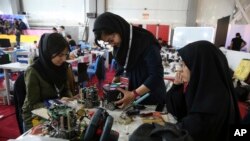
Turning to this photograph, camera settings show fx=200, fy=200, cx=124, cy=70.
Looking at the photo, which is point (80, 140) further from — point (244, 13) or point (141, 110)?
point (244, 13)

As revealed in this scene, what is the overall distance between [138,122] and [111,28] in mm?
677

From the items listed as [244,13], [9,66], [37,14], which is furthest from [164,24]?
[9,66]

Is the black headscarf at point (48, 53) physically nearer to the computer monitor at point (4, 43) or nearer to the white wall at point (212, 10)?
the computer monitor at point (4, 43)

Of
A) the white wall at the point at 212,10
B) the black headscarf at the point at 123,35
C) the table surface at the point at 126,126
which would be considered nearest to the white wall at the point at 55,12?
the white wall at the point at 212,10

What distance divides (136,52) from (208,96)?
666 mm

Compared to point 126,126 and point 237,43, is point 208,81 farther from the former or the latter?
point 237,43

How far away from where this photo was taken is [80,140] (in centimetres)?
93

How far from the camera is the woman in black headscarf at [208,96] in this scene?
1038 mm

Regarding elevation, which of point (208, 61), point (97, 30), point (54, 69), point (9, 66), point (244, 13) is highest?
point (244, 13)

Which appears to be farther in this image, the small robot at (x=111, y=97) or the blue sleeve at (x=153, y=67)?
the blue sleeve at (x=153, y=67)

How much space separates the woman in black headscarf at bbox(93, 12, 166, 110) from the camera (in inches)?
57.0

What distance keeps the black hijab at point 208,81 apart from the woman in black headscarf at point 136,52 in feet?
1.22

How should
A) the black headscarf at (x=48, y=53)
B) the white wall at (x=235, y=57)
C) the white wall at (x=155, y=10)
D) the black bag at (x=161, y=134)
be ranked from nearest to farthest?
the black bag at (x=161, y=134) < the black headscarf at (x=48, y=53) < the white wall at (x=235, y=57) < the white wall at (x=155, y=10)

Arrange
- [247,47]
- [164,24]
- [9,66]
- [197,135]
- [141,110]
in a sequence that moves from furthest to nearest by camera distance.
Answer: [164,24] → [247,47] → [9,66] → [141,110] → [197,135]
